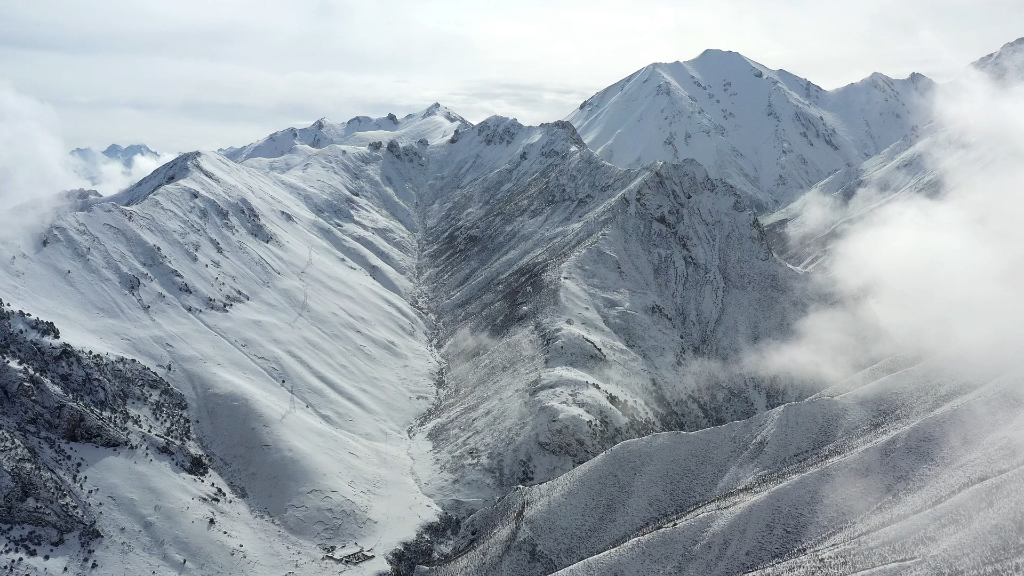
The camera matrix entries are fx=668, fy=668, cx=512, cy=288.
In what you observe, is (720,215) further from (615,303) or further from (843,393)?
(843,393)

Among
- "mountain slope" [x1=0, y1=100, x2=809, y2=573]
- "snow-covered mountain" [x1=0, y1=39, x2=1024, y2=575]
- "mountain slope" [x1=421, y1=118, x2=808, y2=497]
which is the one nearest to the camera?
"snow-covered mountain" [x1=0, y1=39, x2=1024, y2=575]

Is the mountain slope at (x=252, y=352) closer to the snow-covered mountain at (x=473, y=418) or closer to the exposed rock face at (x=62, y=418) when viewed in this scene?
the snow-covered mountain at (x=473, y=418)

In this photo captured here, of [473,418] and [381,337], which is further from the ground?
[381,337]

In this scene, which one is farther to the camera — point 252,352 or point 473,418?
point 252,352

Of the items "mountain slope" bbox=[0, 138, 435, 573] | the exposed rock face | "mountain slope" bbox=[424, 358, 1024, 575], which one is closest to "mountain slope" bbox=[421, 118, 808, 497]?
"mountain slope" bbox=[0, 138, 435, 573]

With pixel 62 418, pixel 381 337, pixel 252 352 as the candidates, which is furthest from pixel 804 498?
pixel 381 337

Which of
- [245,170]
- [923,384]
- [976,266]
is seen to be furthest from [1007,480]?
[245,170]

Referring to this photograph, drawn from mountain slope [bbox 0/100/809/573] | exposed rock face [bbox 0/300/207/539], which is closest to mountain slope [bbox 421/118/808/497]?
mountain slope [bbox 0/100/809/573]

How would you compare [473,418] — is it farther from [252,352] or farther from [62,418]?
[62,418]

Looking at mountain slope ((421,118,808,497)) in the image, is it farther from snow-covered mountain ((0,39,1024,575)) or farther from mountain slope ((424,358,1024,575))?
mountain slope ((424,358,1024,575))

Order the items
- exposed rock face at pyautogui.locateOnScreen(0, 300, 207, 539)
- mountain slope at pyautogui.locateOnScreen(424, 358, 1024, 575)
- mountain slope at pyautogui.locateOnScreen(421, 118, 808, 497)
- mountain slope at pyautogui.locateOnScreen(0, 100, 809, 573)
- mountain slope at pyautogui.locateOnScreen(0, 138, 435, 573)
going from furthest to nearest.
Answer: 1. mountain slope at pyautogui.locateOnScreen(421, 118, 808, 497)
2. mountain slope at pyautogui.locateOnScreen(0, 100, 809, 573)
3. mountain slope at pyautogui.locateOnScreen(0, 138, 435, 573)
4. exposed rock face at pyautogui.locateOnScreen(0, 300, 207, 539)
5. mountain slope at pyautogui.locateOnScreen(424, 358, 1024, 575)

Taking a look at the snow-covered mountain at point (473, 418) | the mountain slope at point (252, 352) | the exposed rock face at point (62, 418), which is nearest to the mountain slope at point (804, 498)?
the snow-covered mountain at point (473, 418)

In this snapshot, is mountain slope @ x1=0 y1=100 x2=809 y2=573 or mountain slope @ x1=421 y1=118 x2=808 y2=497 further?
mountain slope @ x1=421 y1=118 x2=808 y2=497
